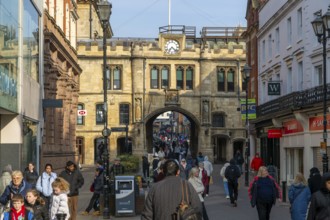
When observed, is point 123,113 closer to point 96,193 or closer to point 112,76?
point 112,76

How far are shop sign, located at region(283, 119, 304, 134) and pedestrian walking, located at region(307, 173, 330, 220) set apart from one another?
2303 cm

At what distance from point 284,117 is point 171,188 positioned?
90.0 ft

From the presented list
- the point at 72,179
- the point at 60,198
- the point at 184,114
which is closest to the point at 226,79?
the point at 184,114

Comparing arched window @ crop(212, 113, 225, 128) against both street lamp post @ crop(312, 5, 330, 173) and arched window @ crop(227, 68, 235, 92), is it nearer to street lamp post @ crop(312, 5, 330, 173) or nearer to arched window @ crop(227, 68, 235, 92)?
arched window @ crop(227, 68, 235, 92)

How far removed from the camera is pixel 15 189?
40.8 feet

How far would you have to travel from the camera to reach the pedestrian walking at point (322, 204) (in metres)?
9.47

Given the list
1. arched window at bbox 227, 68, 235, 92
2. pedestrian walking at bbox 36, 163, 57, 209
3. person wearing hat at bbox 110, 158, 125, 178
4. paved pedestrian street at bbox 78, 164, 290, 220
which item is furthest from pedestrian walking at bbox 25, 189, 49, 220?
arched window at bbox 227, 68, 235, 92

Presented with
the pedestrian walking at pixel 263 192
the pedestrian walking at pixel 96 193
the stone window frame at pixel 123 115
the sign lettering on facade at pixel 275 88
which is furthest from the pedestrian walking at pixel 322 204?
the stone window frame at pixel 123 115

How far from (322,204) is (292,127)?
25.4 metres

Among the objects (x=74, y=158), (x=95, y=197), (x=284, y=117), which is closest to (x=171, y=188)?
(x=95, y=197)

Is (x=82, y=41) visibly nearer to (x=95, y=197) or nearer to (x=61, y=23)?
(x=61, y=23)

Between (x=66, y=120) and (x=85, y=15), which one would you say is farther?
(x=85, y=15)

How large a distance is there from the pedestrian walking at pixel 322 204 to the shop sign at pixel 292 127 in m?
23.0

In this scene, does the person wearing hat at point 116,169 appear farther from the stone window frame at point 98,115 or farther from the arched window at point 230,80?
the arched window at point 230,80
